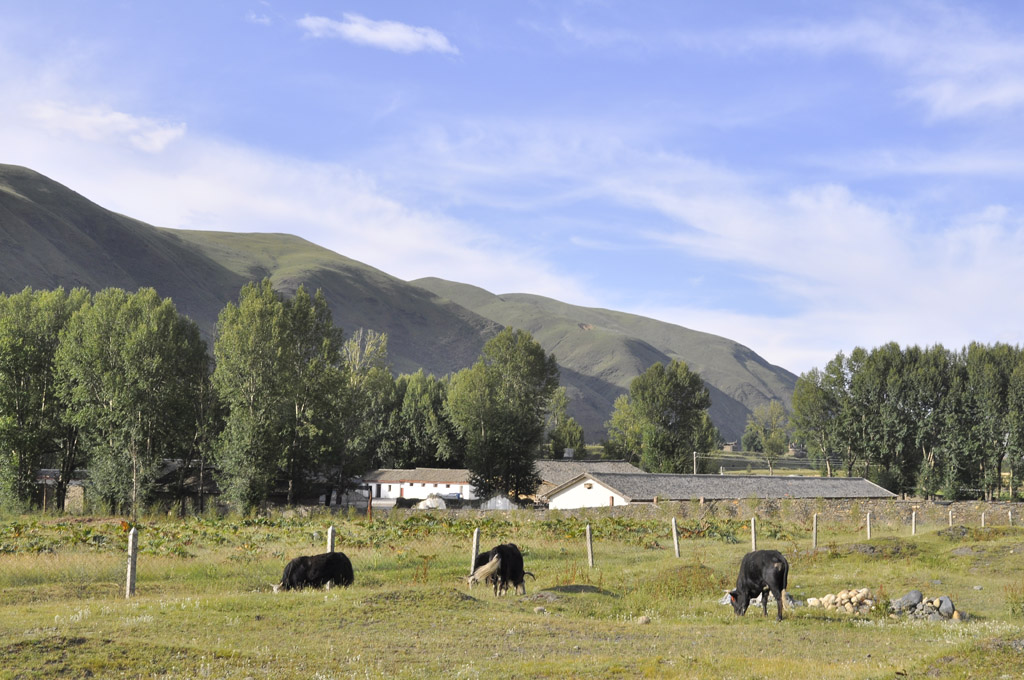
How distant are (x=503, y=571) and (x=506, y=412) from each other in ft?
167

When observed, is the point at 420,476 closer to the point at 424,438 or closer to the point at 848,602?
the point at 424,438

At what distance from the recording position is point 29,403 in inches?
2221

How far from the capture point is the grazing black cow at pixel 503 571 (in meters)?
21.6

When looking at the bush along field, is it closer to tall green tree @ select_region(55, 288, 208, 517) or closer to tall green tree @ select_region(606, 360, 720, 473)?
tall green tree @ select_region(55, 288, 208, 517)

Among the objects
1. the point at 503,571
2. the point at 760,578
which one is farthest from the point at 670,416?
the point at 760,578

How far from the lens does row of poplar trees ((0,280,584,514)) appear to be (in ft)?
181

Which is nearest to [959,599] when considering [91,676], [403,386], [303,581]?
[303,581]

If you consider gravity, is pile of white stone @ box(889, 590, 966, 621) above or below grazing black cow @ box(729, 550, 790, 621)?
below

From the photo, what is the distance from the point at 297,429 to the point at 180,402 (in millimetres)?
9070

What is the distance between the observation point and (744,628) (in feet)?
56.2

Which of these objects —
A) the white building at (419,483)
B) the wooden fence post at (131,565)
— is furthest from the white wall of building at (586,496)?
the wooden fence post at (131,565)

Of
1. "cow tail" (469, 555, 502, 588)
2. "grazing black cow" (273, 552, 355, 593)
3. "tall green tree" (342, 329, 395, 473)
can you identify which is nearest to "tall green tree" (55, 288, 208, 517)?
"tall green tree" (342, 329, 395, 473)

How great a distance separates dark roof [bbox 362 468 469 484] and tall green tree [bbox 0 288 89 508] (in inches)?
1336

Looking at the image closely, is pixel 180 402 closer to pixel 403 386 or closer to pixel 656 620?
pixel 656 620
